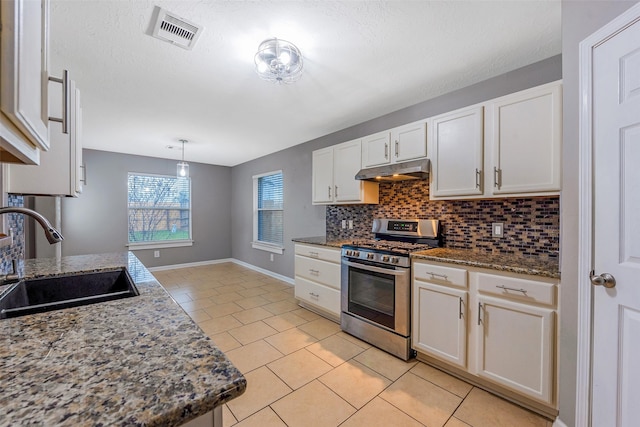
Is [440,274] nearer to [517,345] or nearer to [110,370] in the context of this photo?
[517,345]

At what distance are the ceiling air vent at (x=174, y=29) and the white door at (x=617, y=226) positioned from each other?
2.20 metres

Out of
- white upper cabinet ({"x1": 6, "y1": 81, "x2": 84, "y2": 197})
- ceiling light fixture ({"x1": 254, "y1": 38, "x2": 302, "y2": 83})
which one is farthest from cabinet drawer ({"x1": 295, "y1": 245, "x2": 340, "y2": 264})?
white upper cabinet ({"x1": 6, "y1": 81, "x2": 84, "y2": 197})

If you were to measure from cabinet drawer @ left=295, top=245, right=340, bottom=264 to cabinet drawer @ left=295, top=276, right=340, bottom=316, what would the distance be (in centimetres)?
32

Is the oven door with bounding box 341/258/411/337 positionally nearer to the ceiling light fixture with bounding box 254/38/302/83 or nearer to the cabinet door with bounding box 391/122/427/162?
the cabinet door with bounding box 391/122/427/162

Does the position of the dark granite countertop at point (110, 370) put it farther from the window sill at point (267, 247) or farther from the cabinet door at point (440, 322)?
the window sill at point (267, 247)

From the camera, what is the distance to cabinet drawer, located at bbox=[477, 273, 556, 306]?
1.55 metres

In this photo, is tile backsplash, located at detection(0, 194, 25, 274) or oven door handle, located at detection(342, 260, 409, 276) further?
oven door handle, located at detection(342, 260, 409, 276)

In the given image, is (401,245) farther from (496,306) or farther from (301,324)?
(301,324)

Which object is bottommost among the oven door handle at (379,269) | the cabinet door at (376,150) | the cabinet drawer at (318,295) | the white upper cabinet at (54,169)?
the cabinet drawer at (318,295)

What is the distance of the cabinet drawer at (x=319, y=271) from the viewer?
287 centimetres

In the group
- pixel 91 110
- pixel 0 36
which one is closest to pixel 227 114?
pixel 91 110

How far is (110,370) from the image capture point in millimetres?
601

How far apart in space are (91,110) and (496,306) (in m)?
4.26

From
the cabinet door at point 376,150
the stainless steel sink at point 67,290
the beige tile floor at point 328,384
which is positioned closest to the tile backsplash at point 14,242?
the stainless steel sink at point 67,290
